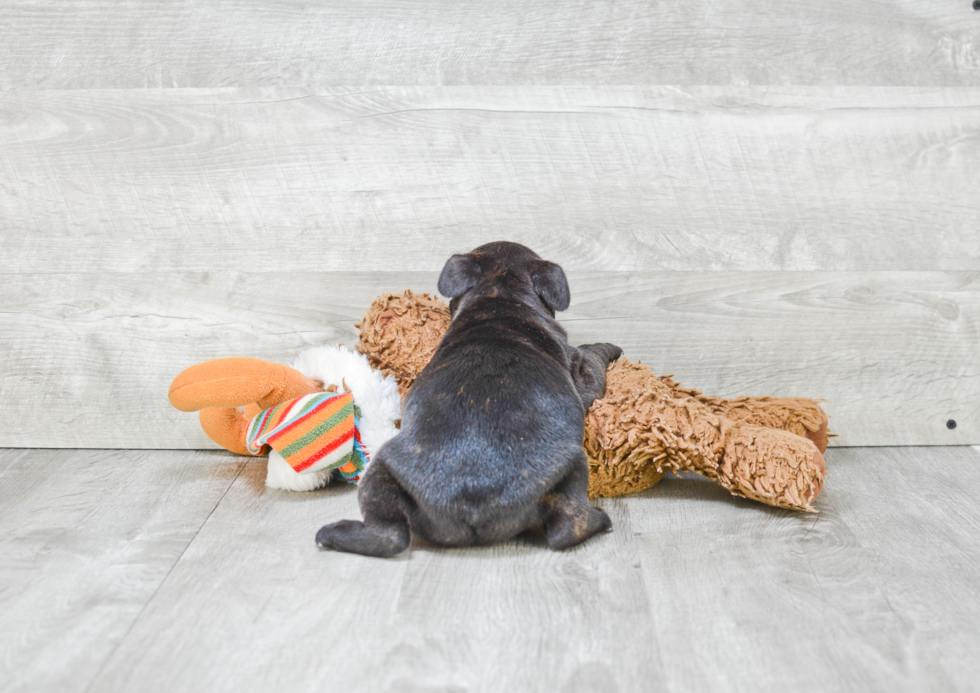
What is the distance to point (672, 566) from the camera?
1329 millimetres

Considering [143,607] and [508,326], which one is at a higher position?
[508,326]

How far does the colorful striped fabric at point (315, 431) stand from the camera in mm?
1579

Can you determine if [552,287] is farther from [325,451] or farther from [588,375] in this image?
[325,451]

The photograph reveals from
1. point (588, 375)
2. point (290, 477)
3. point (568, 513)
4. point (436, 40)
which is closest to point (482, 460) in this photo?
point (568, 513)

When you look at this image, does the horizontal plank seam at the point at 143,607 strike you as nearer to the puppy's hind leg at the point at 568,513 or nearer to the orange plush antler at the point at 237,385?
the orange plush antler at the point at 237,385

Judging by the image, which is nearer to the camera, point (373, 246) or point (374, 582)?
point (374, 582)

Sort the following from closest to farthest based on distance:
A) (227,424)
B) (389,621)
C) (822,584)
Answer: (389,621)
(822,584)
(227,424)

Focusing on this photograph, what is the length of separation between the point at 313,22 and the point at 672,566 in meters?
1.39

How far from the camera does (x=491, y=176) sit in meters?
1.83

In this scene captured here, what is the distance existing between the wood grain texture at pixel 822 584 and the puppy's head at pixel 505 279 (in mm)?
457

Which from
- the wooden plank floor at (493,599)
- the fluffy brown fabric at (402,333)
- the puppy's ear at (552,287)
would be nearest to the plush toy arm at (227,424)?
the wooden plank floor at (493,599)

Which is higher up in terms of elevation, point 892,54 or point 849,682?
point 892,54

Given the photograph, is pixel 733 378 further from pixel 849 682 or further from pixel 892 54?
pixel 849 682

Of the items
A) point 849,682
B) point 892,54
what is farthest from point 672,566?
point 892,54
